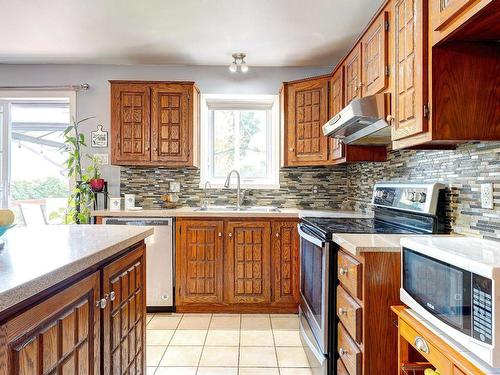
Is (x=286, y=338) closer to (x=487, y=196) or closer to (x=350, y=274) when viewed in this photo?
(x=350, y=274)

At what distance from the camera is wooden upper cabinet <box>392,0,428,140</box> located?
145cm

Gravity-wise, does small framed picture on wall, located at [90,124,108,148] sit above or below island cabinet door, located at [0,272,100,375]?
above

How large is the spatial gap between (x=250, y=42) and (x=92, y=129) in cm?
193

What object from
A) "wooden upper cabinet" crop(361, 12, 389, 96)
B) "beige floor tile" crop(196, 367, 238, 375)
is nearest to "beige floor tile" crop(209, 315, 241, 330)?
"beige floor tile" crop(196, 367, 238, 375)

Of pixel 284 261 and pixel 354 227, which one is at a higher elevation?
pixel 354 227

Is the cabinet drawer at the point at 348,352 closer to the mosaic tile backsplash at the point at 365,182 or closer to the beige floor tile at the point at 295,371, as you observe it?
the beige floor tile at the point at 295,371

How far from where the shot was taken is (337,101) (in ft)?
9.52

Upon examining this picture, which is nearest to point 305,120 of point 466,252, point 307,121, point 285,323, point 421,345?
point 307,121

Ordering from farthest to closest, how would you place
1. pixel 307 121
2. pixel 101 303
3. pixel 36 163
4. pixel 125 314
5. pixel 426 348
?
pixel 36 163, pixel 307 121, pixel 125 314, pixel 101 303, pixel 426 348

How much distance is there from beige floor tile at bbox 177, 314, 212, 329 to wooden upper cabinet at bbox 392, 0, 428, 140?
211 cm

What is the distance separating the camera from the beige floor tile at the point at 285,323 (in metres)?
2.78

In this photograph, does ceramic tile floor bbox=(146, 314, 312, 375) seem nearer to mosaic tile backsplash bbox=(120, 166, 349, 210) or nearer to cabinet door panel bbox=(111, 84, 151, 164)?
mosaic tile backsplash bbox=(120, 166, 349, 210)

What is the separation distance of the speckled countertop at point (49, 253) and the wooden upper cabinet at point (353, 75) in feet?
5.59

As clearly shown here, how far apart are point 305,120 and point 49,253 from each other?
101 inches
